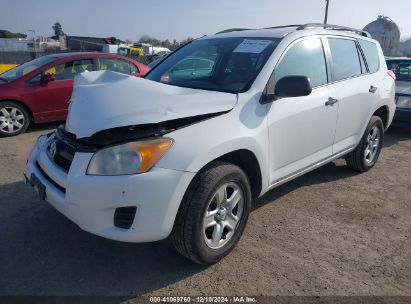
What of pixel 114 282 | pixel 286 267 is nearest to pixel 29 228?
pixel 114 282

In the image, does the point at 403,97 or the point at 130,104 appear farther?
the point at 403,97

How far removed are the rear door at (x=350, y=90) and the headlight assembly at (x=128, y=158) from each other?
2423 mm

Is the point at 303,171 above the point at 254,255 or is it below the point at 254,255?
above

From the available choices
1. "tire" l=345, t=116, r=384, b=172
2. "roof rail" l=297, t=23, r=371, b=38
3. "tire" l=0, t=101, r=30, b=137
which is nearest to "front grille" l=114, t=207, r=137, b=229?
"roof rail" l=297, t=23, r=371, b=38

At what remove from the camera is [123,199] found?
7.77 feet

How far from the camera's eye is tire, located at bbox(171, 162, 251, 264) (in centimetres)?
258

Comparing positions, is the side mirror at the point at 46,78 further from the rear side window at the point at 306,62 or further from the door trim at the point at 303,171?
the door trim at the point at 303,171

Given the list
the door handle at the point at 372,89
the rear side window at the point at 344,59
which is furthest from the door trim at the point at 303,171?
the rear side window at the point at 344,59

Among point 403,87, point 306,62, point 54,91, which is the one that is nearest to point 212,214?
point 306,62

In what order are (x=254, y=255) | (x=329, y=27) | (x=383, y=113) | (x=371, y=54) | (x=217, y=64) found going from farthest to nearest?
(x=383, y=113), (x=371, y=54), (x=329, y=27), (x=217, y=64), (x=254, y=255)

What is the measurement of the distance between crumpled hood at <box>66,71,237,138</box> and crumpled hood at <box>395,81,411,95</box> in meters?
5.73

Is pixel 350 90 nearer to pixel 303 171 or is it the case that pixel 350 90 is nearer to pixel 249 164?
pixel 303 171

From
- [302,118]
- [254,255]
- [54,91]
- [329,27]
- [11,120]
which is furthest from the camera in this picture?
[54,91]

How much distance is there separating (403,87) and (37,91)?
720 centimetres
